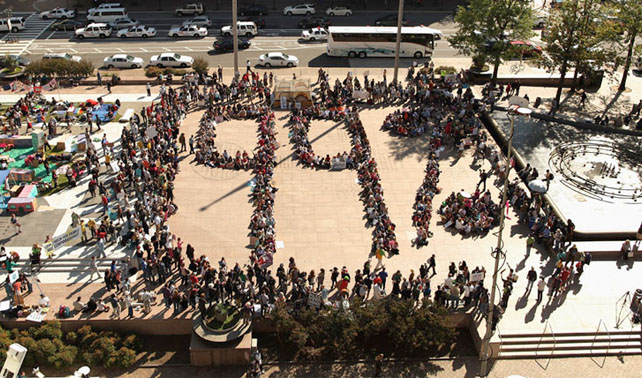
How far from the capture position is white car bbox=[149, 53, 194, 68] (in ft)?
191

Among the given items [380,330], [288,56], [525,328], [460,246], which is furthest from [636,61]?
[380,330]

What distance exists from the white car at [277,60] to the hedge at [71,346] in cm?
3493

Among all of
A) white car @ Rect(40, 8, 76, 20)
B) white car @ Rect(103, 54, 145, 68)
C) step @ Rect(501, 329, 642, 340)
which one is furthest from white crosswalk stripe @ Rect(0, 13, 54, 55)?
step @ Rect(501, 329, 642, 340)

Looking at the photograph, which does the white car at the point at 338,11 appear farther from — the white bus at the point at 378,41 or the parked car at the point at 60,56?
the parked car at the point at 60,56

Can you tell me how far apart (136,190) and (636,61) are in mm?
47925

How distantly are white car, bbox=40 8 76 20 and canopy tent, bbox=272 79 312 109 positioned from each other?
33.2m

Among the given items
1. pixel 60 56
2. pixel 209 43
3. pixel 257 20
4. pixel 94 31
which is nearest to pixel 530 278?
pixel 209 43

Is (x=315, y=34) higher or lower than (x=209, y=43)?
higher

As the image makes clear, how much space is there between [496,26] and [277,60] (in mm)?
19307

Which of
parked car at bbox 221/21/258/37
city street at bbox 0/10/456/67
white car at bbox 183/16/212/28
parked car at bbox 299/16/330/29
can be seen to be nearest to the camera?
city street at bbox 0/10/456/67

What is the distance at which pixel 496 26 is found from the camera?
51.7 metres

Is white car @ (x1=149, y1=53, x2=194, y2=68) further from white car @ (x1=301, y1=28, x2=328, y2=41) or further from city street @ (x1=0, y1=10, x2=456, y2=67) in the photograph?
white car @ (x1=301, y1=28, x2=328, y2=41)

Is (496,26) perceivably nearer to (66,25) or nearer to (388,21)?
(388,21)

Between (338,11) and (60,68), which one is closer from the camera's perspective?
(60,68)
